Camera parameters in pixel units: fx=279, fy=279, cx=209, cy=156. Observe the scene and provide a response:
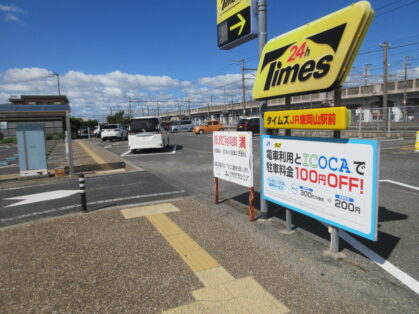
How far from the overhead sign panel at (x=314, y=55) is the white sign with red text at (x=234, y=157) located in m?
0.83

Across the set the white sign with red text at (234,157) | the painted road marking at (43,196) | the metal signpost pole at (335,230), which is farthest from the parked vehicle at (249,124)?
the metal signpost pole at (335,230)

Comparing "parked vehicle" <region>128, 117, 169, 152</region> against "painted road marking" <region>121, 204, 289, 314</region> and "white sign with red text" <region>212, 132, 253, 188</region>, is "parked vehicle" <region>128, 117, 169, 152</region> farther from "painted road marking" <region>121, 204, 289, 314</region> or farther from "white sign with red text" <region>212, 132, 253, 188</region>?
"painted road marking" <region>121, 204, 289, 314</region>

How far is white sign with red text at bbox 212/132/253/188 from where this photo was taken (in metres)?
4.78

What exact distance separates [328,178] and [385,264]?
1178 millimetres

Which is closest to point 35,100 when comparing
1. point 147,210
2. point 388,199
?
point 147,210

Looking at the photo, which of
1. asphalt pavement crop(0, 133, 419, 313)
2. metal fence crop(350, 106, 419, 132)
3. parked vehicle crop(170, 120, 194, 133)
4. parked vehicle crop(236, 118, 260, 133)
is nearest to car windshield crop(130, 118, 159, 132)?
asphalt pavement crop(0, 133, 419, 313)

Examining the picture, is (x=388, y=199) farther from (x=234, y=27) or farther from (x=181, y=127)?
(x=181, y=127)

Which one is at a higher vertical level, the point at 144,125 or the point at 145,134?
the point at 144,125

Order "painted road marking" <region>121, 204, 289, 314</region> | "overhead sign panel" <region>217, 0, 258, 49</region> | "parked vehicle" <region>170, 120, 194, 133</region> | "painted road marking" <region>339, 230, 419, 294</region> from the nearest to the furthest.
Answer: "painted road marking" <region>121, 204, 289, 314</region> < "painted road marking" <region>339, 230, 419, 294</region> < "overhead sign panel" <region>217, 0, 258, 49</region> < "parked vehicle" <region>170, 120, 194, 133</region>

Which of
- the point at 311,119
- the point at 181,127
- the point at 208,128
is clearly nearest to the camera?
the point at 311,119

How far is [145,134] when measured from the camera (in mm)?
15867

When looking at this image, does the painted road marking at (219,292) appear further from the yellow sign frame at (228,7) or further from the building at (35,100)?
the building at (35,100)

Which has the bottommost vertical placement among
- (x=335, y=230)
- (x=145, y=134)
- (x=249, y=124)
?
(x=335, y=230)

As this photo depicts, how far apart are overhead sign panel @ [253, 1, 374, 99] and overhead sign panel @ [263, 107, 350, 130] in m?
0.28
